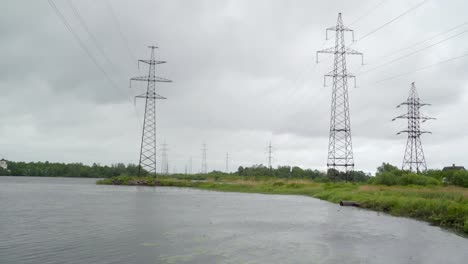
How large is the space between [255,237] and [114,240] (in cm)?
719

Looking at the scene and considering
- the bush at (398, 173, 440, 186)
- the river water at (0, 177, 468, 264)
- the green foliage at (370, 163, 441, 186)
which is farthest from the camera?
the green foliage at (370, 163, 441, 186)

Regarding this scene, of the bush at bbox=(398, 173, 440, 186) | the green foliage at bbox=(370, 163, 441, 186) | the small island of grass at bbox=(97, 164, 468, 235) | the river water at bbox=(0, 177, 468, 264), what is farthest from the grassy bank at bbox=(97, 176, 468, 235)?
the bush at bbox=(398, 173, 440, 186)

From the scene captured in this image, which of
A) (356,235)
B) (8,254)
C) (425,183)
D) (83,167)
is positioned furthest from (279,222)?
(83,167)

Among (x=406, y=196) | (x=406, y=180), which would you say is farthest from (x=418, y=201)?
(x=406, y=180)

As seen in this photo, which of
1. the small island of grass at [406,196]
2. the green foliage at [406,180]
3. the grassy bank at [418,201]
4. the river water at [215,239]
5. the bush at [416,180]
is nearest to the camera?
the river water at [215,239]

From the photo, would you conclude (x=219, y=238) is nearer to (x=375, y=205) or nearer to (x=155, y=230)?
(x=155, y=230)

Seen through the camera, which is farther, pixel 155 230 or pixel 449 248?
pixel 155 230

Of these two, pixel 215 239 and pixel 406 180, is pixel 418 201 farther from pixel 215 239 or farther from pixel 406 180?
pixel 406 180

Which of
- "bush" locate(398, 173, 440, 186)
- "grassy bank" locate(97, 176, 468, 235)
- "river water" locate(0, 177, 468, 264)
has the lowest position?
"river water" locate(0, 177, 468, 264)

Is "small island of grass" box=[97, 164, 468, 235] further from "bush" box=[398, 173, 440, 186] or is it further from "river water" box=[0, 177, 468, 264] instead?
"river water" box=[0, 177, 468, 264]

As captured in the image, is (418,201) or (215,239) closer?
(215,239)

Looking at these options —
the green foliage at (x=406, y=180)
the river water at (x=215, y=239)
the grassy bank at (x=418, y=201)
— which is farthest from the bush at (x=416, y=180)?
the river water at (x=215, y=239)

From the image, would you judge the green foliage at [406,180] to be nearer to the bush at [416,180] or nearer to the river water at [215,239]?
the bush at [416,180]

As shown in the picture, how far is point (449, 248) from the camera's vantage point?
19453 mm
